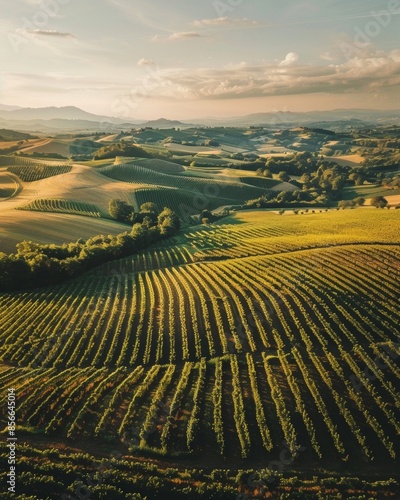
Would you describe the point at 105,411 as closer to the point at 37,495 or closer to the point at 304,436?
the point at 37,495

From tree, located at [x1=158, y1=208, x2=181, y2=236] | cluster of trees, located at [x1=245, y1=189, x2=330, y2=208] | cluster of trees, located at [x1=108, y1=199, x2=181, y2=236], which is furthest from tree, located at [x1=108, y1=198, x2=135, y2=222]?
cluster of trees, located at [x1=245, y1=189, x2=330, y2=208]

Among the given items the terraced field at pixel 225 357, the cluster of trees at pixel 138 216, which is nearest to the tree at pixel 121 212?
the cluster of trees at pixel 138 216

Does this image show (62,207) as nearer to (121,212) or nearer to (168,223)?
(121,212)

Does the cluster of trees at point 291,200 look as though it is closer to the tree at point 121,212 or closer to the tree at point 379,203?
the tree at point 379,203

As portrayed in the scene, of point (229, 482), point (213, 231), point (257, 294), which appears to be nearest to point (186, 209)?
point (213, 231)

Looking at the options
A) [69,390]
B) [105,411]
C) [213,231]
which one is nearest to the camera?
[105,411]
